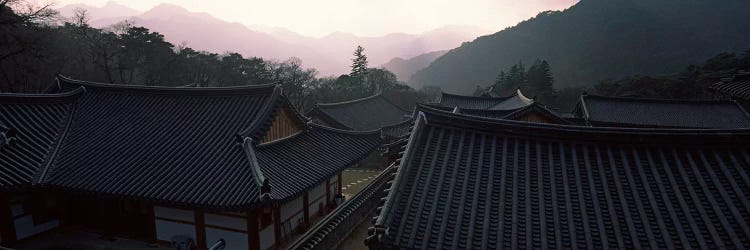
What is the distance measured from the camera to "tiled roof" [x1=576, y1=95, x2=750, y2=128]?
117 feet

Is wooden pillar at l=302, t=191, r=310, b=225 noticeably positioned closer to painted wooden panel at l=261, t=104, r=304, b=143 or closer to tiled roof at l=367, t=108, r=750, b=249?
painted wooden panel at l=261, t=104, r=304, b=143

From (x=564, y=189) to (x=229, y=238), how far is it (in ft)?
38.2

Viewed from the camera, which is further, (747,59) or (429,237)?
(747,59)

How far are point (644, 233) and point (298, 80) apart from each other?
72172 mm

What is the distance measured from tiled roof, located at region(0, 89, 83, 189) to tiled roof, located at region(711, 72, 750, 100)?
34569 mm

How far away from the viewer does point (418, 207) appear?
789 centimetres

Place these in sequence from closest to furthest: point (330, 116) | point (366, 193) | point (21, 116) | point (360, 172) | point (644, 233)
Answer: point (644, 233), point (21, 116), point (366, 193), point (360, 172), point (330, 116)

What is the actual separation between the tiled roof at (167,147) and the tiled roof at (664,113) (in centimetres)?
3257

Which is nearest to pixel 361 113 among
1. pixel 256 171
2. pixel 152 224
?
pixel 152 224

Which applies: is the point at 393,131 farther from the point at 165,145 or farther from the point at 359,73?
the point at 359,73

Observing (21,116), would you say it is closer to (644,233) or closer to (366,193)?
(366,193)

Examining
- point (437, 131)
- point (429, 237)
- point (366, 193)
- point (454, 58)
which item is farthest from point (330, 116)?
point (454, 58)

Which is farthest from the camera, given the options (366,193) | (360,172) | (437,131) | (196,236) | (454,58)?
(454,58)

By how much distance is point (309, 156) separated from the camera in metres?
17.4
